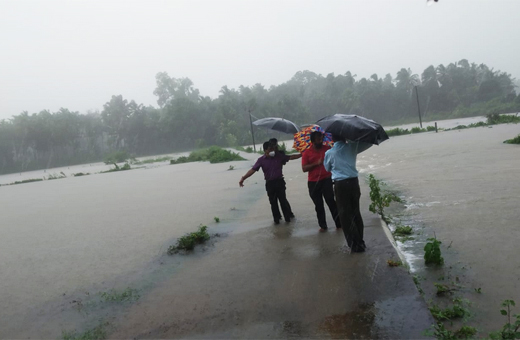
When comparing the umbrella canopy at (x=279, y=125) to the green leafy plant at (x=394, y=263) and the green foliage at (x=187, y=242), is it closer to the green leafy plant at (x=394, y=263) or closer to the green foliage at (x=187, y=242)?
the green foliage at (x=187, y=242)

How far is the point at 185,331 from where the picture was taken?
4.05 metres

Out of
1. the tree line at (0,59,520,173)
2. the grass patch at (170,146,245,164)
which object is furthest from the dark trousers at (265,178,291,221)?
the tree line at (0,59,520,173)

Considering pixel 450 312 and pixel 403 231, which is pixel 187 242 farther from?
pixel 450 312

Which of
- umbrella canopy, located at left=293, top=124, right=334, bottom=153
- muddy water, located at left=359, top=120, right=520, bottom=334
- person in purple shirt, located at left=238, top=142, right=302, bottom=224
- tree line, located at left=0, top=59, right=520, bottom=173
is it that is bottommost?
muddy water, located at left=359, top=120, right=520, bottom=334

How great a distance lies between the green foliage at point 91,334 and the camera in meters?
4.20

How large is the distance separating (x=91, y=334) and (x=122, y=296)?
100cm

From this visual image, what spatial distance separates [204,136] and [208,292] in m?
60.3

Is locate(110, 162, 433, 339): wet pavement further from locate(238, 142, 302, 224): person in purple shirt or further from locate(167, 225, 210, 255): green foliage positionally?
locate(238, 142, 302, 224): person in purple shirt

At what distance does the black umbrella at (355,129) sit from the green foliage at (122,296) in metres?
3.03

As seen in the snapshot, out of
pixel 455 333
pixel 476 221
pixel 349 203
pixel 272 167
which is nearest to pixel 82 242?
pixel 272 167

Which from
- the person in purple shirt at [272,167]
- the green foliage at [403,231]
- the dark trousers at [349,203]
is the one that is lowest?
the green foliage at [403,231]

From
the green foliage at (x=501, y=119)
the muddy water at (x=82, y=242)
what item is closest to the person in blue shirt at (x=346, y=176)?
the muddy water at (x=82, y=242)

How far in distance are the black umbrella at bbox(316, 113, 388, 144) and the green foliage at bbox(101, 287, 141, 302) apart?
9.96ft

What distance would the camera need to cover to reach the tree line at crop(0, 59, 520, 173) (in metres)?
53.9
